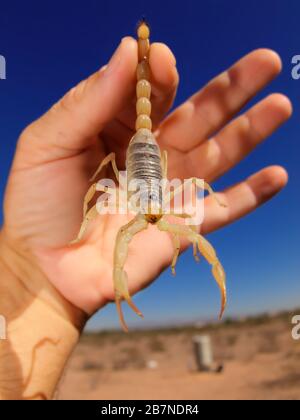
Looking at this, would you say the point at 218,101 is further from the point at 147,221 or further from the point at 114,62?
the point at 147,221

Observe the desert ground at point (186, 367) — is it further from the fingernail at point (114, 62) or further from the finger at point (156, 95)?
the fingernail at point (114, 62)

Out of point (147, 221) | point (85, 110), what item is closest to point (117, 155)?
point (85, 110)

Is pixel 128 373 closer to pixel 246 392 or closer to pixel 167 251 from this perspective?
pixel 246 392

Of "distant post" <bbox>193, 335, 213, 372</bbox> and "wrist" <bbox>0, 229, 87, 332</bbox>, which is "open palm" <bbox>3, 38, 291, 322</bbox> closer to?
"wrist" <bbox>0, 229, 87, 332</bbox>

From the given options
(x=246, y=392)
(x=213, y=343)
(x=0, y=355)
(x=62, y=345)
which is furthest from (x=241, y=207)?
(x=213, y=343)

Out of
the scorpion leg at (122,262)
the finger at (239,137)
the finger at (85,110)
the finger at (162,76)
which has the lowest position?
the scorpion leg at (122,262)

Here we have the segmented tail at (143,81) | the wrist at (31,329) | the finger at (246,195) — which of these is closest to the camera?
the segmented tail at (143,81)

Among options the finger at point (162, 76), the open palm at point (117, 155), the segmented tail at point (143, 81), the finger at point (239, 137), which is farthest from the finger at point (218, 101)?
the segmented tail at point (143, 81)
